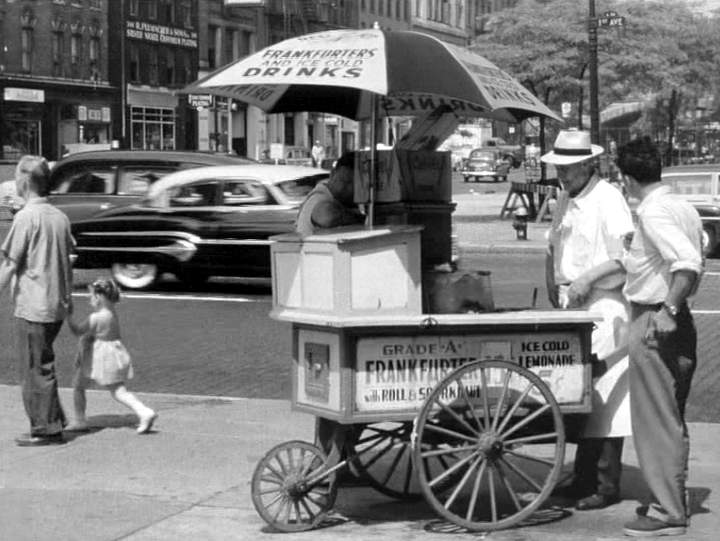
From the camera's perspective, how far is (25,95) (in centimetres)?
5922

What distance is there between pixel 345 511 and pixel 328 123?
78470 millimetres

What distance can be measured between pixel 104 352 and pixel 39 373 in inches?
20.8

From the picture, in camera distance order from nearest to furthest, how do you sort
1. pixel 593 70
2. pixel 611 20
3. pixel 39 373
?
pixel 39 373 < pixel 611 20 < pixel 593 70

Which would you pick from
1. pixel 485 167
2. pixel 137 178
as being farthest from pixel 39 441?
pixel 485 167

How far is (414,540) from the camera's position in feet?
22.3

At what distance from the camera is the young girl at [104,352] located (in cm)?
920

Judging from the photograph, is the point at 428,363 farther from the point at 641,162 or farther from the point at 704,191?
the point at 704,191

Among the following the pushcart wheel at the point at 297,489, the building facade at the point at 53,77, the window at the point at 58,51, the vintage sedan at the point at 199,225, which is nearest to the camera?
the pushcart wheel at the point at 297,489

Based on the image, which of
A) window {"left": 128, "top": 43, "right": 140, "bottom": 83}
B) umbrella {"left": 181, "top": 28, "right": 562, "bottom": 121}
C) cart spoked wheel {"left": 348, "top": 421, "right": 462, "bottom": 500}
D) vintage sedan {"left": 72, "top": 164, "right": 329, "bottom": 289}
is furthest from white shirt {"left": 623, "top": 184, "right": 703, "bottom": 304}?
window {"left": 128, "top": 43, "right": 140, "bottom": 83}

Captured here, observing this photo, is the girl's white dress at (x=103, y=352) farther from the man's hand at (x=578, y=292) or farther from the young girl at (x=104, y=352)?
the man's hand at (x=578, y=292)

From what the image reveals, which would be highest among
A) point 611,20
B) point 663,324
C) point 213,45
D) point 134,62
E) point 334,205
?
point 213,45

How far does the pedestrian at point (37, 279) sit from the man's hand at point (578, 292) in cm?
318

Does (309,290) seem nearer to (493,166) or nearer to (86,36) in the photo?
(86,36)

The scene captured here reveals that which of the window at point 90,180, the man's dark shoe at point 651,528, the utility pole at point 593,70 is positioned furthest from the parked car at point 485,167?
the man's dark shoe at point 651,528
